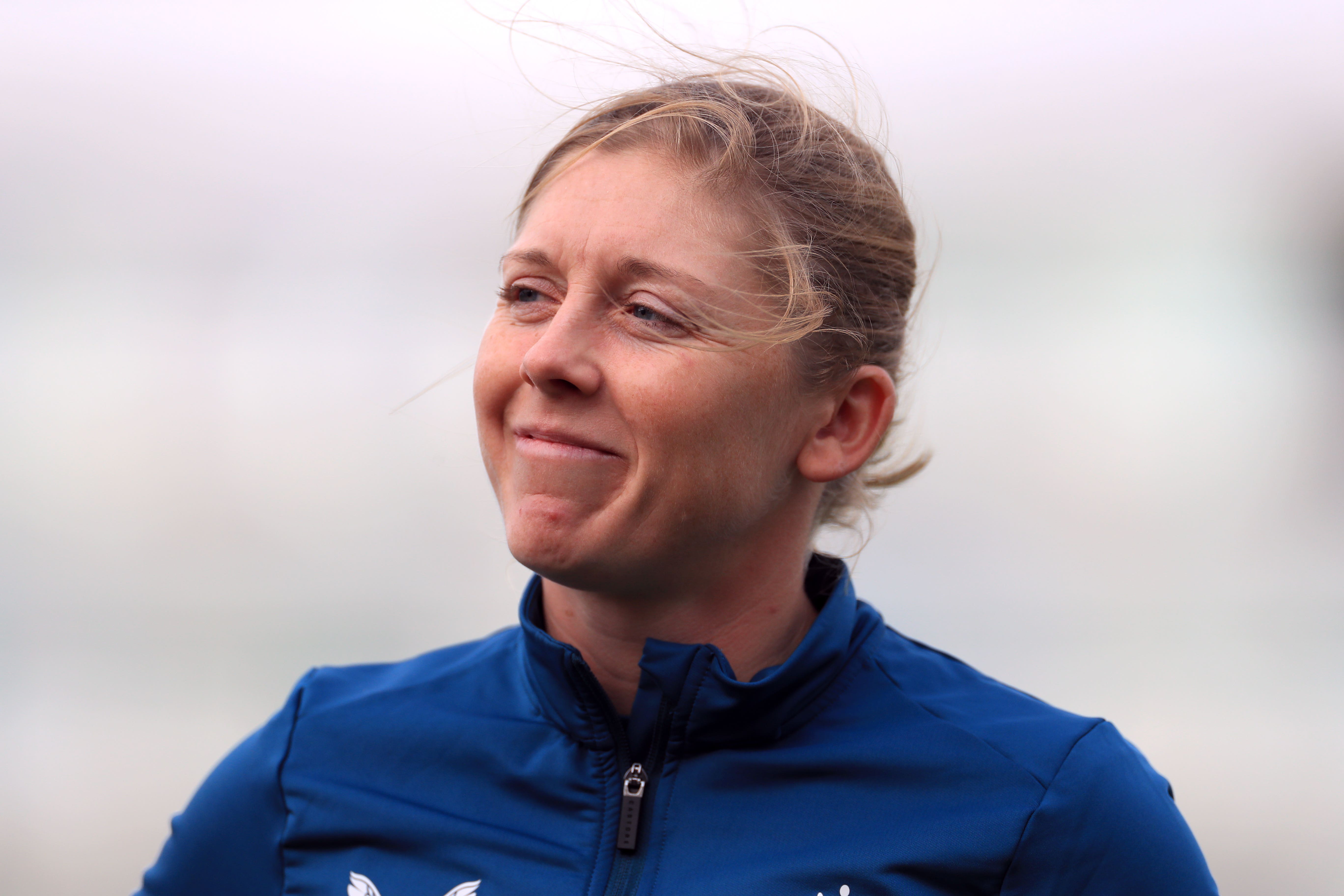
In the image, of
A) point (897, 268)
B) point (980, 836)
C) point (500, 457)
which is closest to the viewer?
point (980, 836)

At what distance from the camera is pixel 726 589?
1.27 m

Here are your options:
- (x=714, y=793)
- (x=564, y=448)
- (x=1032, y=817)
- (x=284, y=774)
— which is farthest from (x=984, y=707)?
(x=284, y=774)

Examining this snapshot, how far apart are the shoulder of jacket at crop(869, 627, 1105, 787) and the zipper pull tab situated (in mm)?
357

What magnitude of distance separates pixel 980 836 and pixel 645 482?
0.53 meters

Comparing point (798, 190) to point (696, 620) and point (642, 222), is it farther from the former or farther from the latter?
point (696, 620)

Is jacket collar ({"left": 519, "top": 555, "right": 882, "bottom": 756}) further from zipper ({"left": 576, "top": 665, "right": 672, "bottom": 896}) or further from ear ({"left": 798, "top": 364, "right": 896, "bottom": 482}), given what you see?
ear ({"left": 798, "top": 364, "right": 896, "bottom": 482})

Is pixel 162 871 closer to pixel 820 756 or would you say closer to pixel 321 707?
pixel 321 707

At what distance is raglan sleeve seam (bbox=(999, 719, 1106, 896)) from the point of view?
3.53 ft

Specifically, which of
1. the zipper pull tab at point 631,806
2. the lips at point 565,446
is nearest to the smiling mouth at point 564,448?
the lips at point 565,446

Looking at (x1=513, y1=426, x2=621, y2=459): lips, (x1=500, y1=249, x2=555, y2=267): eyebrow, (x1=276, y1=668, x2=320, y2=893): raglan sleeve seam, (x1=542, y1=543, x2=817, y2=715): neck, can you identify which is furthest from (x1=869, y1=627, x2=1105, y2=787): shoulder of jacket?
(x1=276, y1=668, x2=320, y2=893): raglan sleeve seam

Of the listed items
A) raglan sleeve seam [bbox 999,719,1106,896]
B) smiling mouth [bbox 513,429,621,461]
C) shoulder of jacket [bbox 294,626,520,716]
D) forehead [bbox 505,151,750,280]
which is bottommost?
shoulder of jacket [bbox 294,626,520,716]

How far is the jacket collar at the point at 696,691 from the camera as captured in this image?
114 cm

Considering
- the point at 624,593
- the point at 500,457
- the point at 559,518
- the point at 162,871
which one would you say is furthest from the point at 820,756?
the point at 162,871

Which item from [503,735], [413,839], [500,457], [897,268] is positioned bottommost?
[413,839]
